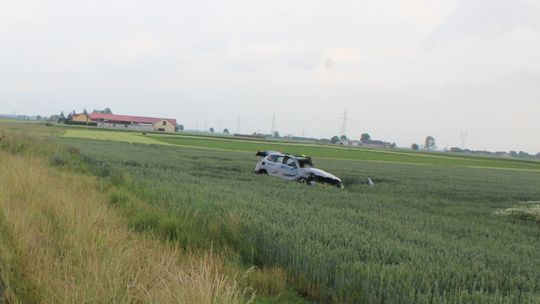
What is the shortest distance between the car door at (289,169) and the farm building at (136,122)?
480 feet

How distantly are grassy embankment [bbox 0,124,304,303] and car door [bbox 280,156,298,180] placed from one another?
52.9 feet

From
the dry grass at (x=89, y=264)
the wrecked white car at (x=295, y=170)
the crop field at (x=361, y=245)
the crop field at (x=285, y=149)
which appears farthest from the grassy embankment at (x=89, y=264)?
the crop field at (x=285, y=149)

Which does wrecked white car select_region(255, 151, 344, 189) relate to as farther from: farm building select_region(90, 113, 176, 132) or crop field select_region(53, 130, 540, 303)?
farm building select_region(90, 113, 176, 132)

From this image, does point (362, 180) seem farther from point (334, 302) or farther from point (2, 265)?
point (2, 265)

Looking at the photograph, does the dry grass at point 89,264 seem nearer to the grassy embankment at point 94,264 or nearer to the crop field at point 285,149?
the grassy embankment at point 94,264

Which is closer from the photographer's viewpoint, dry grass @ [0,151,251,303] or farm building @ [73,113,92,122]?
dry grass @ [0,151,251,303]

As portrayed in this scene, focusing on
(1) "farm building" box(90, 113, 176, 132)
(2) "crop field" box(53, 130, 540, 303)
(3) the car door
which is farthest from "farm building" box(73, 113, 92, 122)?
(2) "crop field" box(53, 130, 540, 303)

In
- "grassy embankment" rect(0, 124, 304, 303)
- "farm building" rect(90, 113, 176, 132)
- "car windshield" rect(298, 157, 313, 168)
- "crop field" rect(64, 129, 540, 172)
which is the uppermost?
"farm building" rect(90, 113, 176, 132)

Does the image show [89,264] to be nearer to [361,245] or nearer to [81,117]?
[361,245]

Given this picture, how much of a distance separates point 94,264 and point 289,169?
2048 cm

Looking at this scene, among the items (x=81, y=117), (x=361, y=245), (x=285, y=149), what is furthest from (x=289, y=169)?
(x=81, y=117)

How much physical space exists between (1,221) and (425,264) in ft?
20.3

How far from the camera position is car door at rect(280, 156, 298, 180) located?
25.0 metres

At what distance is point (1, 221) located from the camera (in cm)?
675
